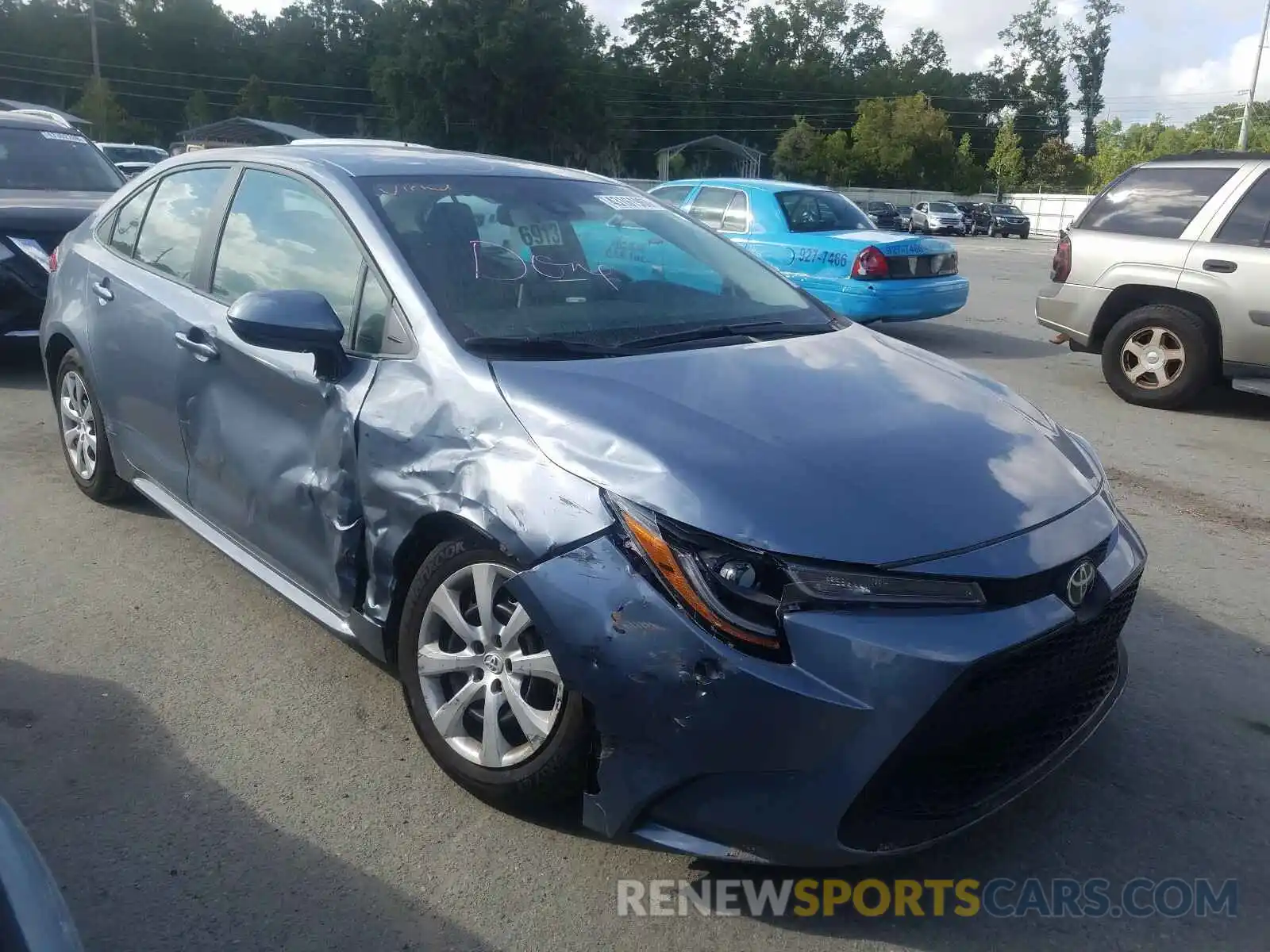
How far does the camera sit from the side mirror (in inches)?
122

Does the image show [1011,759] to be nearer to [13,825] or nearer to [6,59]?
[13,825]

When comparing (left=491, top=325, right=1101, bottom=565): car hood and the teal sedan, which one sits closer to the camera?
(left=491, top=325, right=1101, bottom=565): car hood

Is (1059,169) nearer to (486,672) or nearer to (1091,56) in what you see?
(1091,56)

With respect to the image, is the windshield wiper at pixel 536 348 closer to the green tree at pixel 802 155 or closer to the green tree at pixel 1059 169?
the green tree at pixel 802 155

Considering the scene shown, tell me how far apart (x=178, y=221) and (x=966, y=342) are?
8.57 m

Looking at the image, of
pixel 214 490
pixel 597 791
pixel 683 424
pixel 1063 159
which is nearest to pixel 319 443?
pixel 214 490

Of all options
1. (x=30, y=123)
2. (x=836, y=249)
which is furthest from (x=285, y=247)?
(x=836, y=249)

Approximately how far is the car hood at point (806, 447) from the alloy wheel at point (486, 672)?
1.35 ft

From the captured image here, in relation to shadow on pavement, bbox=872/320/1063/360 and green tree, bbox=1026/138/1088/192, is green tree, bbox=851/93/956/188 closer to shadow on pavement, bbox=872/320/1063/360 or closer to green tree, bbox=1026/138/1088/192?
green tree, bbox=1026/138/1088/192

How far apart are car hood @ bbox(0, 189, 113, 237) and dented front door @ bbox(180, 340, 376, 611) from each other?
470cm

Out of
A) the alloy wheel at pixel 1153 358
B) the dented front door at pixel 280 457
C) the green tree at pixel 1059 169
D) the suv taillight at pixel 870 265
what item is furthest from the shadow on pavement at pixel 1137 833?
the green tree at pixel 1059 169

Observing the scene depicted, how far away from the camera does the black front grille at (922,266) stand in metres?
10.2

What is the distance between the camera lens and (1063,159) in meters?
73.6

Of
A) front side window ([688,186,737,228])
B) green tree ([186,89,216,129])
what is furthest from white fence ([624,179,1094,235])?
front side window ([688,186,737,228])
